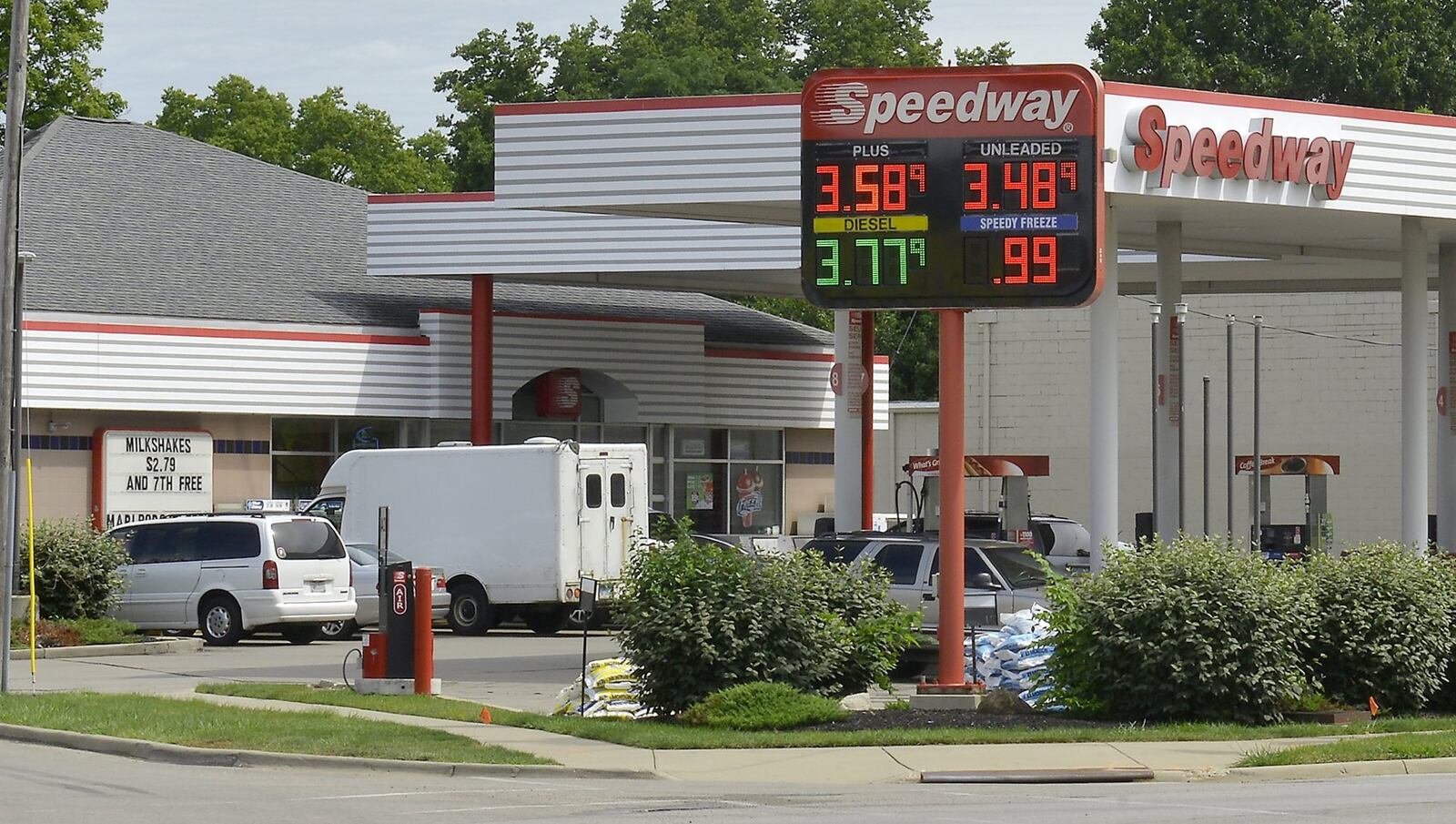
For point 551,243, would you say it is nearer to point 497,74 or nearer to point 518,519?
point 518,519

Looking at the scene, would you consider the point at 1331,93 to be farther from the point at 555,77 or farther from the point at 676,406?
the point at 676,406

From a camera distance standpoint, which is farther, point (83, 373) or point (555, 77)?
point (555, 77)

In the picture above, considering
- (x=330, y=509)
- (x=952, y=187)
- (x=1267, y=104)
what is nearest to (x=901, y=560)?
(x=952, y=187)

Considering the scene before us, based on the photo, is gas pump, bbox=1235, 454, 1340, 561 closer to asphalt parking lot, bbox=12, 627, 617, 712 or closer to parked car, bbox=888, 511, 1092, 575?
parked car, bbox=888, 511, 1092, 575

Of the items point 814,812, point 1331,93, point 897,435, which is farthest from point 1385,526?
point 814,812

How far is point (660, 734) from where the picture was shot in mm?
16922

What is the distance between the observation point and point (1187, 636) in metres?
17.4

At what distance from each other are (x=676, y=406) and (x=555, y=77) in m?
38.5

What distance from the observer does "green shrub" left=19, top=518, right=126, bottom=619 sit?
2755 centimetres

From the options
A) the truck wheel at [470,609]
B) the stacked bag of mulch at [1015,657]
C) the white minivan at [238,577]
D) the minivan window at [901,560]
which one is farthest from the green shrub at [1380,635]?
the truck wheel at [470,609]

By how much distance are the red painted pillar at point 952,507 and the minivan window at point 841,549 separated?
433cm

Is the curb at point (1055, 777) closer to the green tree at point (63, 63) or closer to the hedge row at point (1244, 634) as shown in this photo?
the hedge row at point (1244, 634)

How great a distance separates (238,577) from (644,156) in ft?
26.8

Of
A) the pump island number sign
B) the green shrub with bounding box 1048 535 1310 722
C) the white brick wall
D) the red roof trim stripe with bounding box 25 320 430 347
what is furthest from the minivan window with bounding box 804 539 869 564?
the white brick wall
